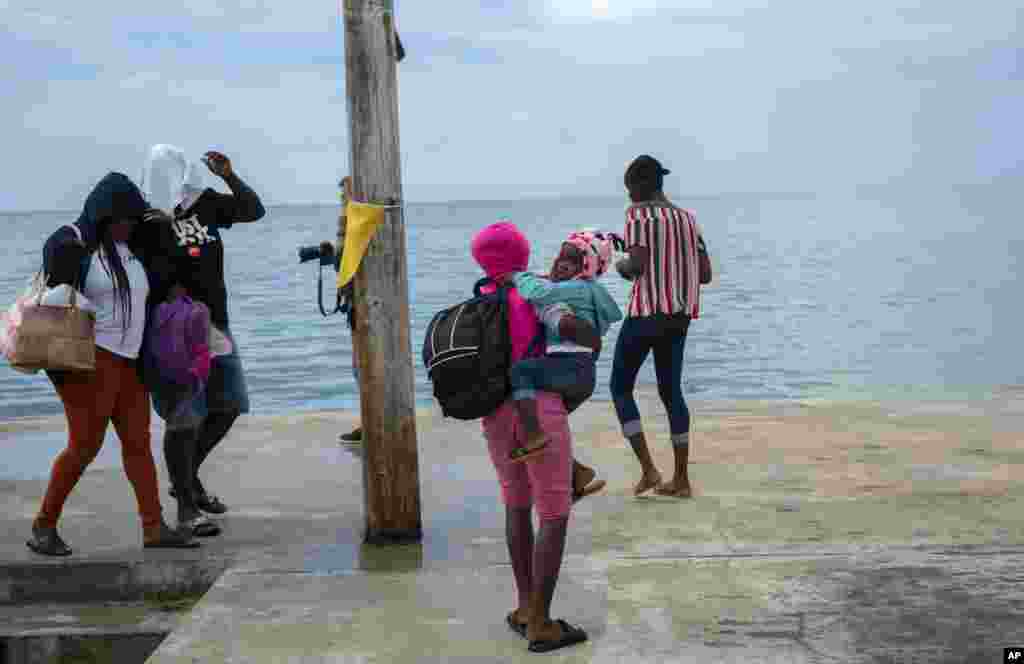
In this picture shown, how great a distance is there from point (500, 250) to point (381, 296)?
1.55 m

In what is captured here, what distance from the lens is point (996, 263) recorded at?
61562mm

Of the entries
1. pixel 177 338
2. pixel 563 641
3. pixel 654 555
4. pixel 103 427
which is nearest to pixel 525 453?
pixel 563 641

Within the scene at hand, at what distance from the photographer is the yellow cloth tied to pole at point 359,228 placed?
22.1 feet

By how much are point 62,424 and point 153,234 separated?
4.69 meters

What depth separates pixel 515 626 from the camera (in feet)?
18.4

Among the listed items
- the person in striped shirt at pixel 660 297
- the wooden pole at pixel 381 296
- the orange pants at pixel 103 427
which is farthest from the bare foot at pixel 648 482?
the orange pants at pixel 103 427

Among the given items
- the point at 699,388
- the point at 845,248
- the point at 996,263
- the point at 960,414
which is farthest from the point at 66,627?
the point at 845,248

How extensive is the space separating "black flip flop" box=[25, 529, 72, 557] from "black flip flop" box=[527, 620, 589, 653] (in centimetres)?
257

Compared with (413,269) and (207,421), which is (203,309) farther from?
(413,269)

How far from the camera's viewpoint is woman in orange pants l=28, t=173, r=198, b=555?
22.0ft

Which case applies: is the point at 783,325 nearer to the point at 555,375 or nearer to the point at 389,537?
the point at 389,537

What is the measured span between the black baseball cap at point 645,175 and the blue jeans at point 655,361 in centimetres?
70

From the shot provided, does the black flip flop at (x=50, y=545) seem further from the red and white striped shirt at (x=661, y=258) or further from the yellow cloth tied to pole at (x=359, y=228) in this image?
the red and white striped shirt at (x=661, y=258)

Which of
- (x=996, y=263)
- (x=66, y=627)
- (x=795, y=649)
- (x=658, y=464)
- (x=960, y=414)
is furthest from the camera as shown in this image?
(x=996, y=263)
